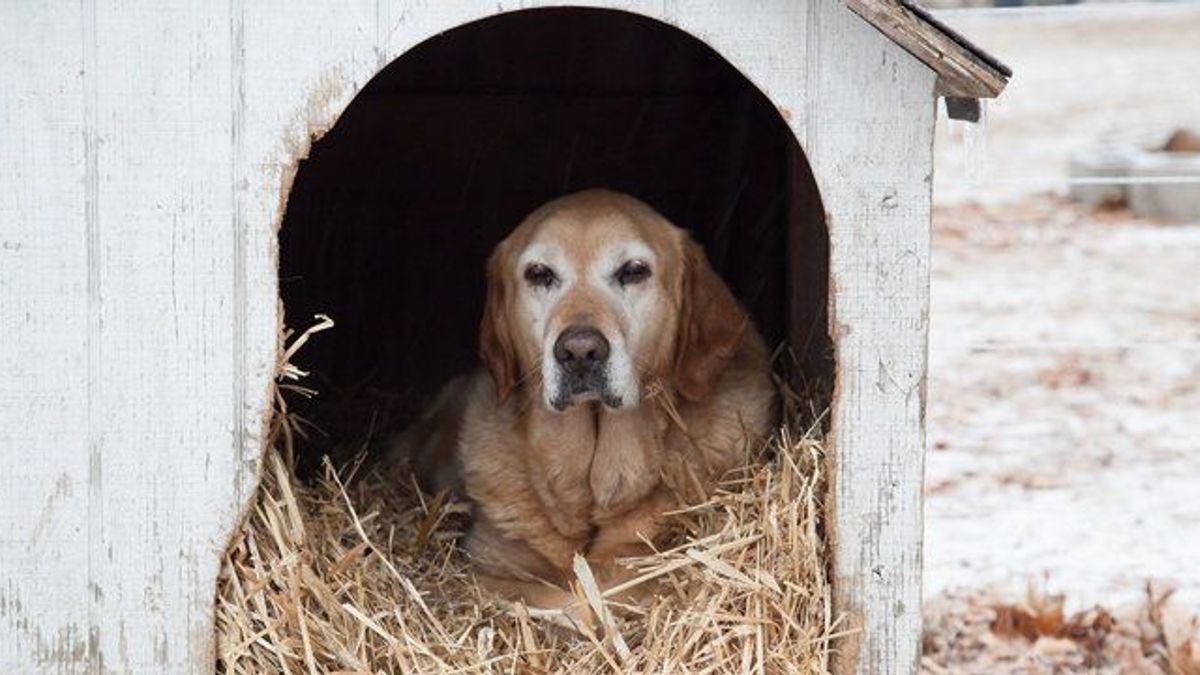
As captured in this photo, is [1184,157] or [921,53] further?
[1184,157]

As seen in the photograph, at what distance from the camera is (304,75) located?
3.98 m

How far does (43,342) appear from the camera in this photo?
4.05 metres

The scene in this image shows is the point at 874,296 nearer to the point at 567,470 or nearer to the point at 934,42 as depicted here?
the point at 934,42

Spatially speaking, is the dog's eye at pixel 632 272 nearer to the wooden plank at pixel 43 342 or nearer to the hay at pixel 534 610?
the hay at pixel 534 610

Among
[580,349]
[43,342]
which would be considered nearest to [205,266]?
[43,342]

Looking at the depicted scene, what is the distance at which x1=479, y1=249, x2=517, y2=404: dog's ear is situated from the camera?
495cm

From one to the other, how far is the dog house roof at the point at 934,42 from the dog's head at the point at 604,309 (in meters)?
1.04

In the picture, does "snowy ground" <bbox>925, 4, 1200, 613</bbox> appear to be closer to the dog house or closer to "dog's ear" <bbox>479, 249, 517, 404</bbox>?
the dog house

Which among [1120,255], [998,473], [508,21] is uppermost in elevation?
[508,21]

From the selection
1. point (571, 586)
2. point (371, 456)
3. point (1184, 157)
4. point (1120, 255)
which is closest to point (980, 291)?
point (1120, 255)

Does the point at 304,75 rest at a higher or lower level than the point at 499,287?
higher

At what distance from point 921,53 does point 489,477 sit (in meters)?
1.72

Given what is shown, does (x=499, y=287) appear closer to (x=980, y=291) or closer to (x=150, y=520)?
(x=150, y=520)

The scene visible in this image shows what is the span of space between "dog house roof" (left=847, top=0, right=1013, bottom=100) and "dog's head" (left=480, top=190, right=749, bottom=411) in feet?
3.43
